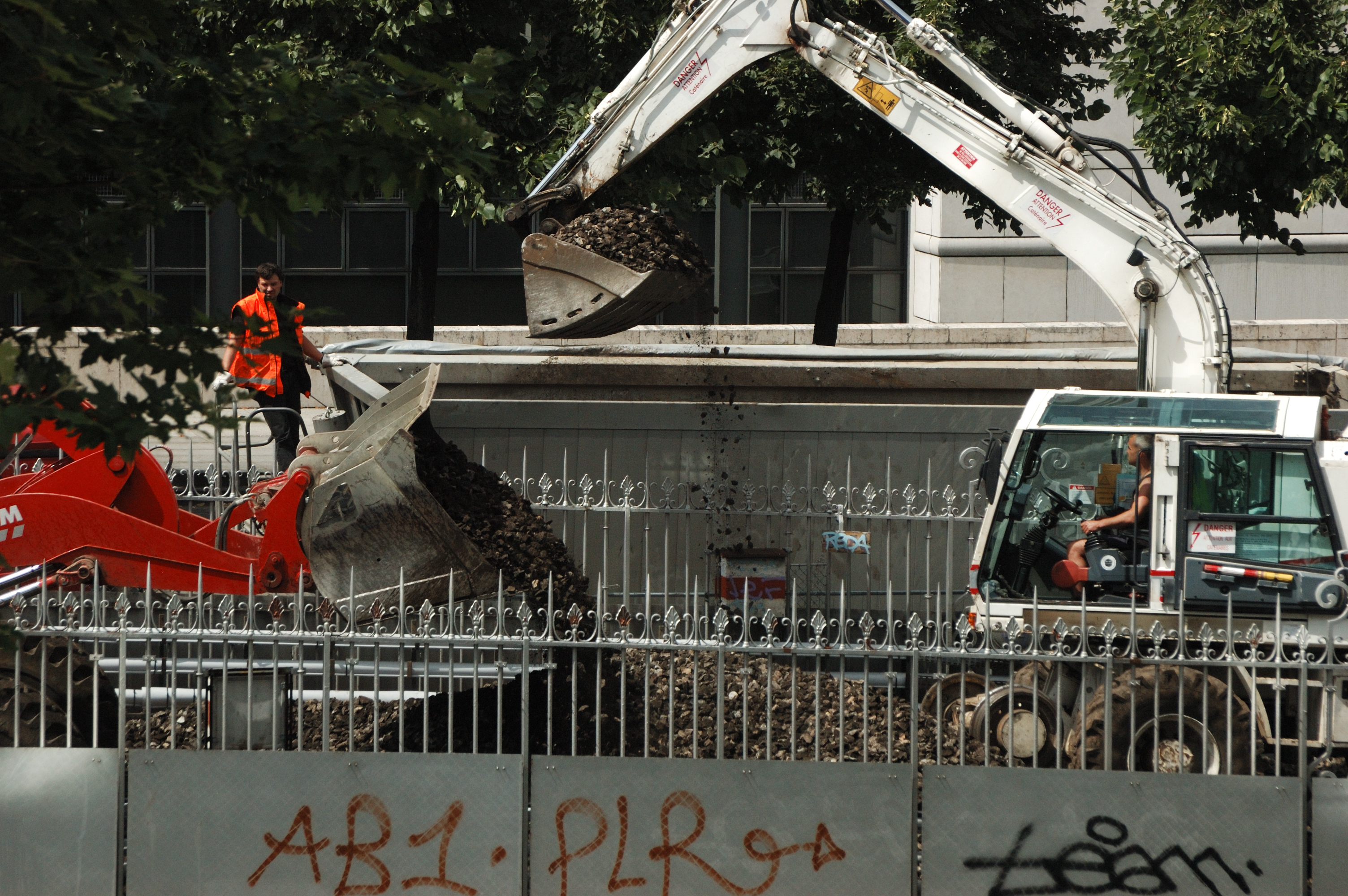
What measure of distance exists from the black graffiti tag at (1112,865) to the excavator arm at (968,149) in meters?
3.09

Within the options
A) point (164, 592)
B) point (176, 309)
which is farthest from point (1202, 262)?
point (176, 309)

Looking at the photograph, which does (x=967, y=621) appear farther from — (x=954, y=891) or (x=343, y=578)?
(x=343, y=578)

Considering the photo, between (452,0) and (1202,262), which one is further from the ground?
(452,0)

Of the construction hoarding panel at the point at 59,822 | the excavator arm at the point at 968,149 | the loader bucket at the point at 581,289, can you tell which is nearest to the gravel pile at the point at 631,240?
the loader bucket at the point at 581,289

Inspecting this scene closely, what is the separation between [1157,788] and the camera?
5.48 m

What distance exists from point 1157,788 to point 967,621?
1.48 m

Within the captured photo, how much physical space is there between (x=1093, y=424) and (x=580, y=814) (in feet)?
10.6

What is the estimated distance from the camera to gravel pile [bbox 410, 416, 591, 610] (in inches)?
287

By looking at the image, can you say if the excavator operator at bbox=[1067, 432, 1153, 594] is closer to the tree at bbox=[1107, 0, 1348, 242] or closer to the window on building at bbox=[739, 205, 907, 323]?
the tree at bbox=[1107, 0, 1348, 242]

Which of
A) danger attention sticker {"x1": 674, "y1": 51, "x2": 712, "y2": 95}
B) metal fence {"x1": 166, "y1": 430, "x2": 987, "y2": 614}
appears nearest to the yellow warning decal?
danger attention sticker {"x1": 674, "y1": 51, "x2": 712, "y2": 95}

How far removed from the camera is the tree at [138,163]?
357 cm

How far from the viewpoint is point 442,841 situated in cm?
558

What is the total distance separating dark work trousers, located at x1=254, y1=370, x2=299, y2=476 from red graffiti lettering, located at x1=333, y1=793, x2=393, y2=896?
18.5 ft

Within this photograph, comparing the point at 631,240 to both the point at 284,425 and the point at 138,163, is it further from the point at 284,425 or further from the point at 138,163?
the point at 138,163
